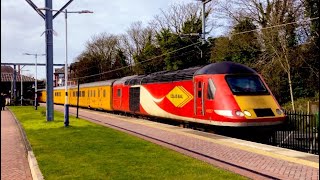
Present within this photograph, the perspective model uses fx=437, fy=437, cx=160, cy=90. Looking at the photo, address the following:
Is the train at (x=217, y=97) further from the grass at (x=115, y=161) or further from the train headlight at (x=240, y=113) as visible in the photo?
the grass at (x=115, y=161)

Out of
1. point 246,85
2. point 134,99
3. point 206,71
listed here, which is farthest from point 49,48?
point 246,85

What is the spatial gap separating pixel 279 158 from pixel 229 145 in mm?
2918

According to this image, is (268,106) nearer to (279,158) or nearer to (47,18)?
(279,158)

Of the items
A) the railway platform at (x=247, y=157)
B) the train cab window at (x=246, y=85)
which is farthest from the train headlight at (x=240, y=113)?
the railway platform at (x=247, y=157)

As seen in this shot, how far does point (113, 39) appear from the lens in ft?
282

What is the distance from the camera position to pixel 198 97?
742 inches

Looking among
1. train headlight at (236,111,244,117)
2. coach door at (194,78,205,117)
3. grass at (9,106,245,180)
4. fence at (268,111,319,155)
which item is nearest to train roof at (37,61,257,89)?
coach door at (194,78,205,117)

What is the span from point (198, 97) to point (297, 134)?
4373 mm

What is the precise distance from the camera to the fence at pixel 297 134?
15.6m

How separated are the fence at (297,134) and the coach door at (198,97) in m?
3.15

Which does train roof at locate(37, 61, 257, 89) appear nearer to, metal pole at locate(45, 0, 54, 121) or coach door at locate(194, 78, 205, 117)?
coach door at locate(194, 78, 205, 117)

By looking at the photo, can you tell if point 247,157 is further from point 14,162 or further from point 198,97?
point 198,97

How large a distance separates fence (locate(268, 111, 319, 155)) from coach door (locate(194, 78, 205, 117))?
3.15 meters

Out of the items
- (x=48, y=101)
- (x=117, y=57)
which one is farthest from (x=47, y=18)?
(x=117, y=57)
